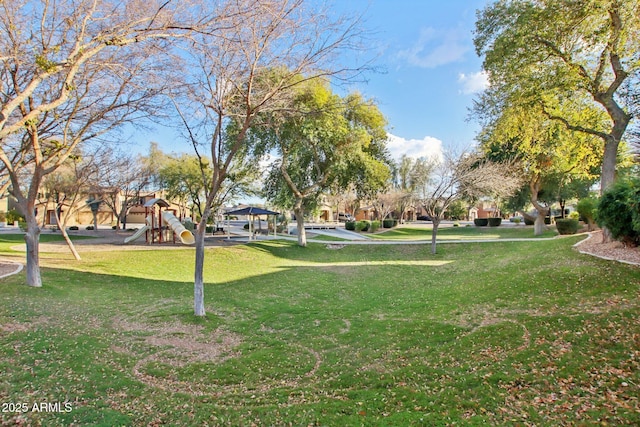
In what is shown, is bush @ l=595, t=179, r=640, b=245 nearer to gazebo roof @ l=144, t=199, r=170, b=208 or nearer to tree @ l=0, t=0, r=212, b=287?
tree @ l=0, t=0, r=212, b=287

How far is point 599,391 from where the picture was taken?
11.8 feet

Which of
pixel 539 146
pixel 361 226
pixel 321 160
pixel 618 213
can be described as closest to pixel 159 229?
pixel 321 160

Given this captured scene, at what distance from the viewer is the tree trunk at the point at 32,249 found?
313 inches

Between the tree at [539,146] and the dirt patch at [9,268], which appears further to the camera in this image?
the tree at [539,146]

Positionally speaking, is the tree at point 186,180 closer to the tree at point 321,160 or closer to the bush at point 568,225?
the tree at point 321,160

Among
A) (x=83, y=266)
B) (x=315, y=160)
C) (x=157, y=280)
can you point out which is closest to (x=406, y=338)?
(x=157, y=280)

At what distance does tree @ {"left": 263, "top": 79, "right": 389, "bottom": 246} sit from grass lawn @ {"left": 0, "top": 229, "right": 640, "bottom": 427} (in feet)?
32.3

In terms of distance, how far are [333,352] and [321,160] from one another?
15927 millimetres

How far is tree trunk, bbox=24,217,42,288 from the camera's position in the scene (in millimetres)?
7961

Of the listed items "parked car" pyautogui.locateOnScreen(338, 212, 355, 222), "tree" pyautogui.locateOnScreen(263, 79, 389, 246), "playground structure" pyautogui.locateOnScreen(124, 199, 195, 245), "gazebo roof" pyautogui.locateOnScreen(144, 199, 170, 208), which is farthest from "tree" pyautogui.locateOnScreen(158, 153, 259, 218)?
"parked car" pyautogui.locateOnScreen(338, 212, 355, 222)

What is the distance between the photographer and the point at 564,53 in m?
10.1

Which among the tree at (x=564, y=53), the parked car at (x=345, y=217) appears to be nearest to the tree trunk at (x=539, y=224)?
the tree at (x=564, y=53)

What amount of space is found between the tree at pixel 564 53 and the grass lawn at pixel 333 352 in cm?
483

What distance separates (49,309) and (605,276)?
1108cm
